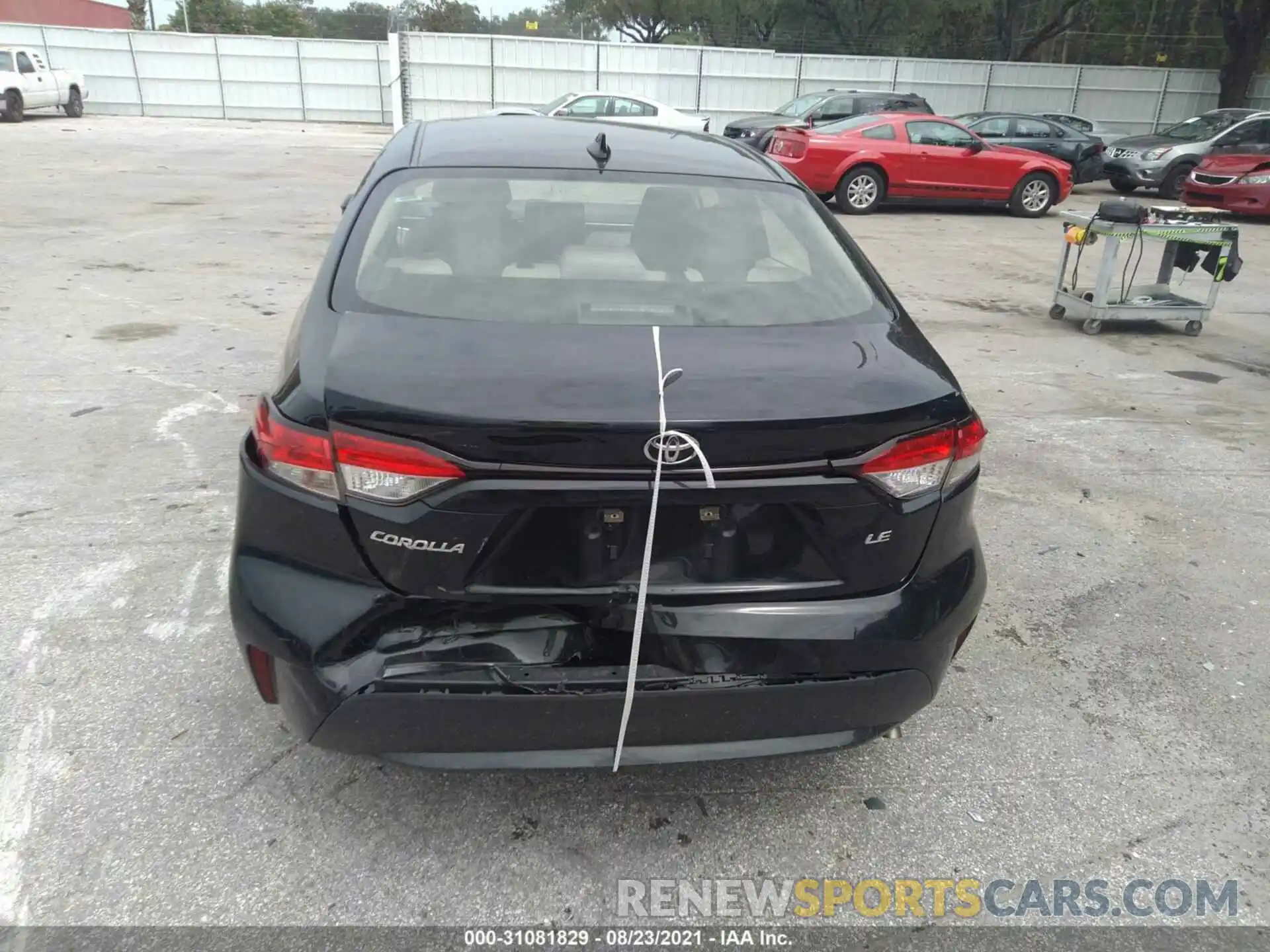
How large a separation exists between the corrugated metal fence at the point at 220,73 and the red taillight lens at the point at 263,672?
1180 inches

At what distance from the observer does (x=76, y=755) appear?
255cm

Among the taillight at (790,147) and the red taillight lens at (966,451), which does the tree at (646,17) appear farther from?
the red taillight lens at (966,451)

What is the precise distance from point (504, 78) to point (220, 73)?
10564 mm

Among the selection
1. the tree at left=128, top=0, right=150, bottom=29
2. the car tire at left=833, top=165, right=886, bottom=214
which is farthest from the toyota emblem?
the tree at left=128, top=0, right=150, bottom=29

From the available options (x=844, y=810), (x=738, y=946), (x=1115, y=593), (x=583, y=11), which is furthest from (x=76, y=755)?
(x=583, y=11)

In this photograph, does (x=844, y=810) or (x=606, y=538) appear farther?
(x=844, y=810)

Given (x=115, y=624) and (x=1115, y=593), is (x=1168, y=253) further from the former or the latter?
(x=115, y=624)

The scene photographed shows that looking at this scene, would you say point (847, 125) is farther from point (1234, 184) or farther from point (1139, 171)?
point (1139, 171)

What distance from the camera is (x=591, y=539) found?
1998mm

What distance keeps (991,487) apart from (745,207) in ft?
7.68

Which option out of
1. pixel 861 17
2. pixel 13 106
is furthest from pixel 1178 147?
pixel 13 106

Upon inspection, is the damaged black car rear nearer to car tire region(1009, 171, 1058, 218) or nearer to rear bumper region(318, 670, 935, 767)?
rear bumper region(318, 670, 935, 767)

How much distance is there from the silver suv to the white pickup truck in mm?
25686

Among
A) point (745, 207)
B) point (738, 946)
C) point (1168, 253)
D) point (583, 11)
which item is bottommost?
point (738, 946)
